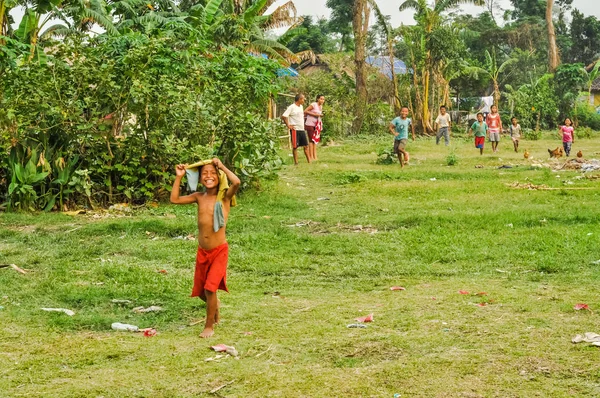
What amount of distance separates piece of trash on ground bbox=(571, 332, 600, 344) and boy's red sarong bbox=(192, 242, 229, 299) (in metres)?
2.28

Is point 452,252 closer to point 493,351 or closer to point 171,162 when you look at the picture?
point 493,351

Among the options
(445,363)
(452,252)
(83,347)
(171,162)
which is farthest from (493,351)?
(171,162)

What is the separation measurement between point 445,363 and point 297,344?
0.98m

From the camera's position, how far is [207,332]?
538cm

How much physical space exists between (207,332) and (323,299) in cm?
140

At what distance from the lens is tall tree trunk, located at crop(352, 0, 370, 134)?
28484mm

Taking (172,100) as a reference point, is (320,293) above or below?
below

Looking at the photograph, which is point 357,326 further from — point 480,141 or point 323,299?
point 480,141

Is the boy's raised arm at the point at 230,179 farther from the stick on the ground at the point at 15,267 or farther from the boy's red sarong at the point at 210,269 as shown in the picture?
the stick on the ground at the point at 15,267

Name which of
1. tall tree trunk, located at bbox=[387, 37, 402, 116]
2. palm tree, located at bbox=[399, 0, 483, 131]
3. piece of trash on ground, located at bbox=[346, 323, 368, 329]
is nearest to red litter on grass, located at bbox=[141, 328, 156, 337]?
piece of trash on ground, located at bbox=[346, 323, 368, 329]

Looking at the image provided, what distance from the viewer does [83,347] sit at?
5.07m

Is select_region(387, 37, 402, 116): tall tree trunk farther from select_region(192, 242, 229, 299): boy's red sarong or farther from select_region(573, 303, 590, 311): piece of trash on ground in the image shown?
select_region(192, 242, 229, 299): boy's red sarong

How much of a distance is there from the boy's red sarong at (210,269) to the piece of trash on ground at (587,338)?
7.48 ft

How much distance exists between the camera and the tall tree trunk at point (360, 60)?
28.5 metres
